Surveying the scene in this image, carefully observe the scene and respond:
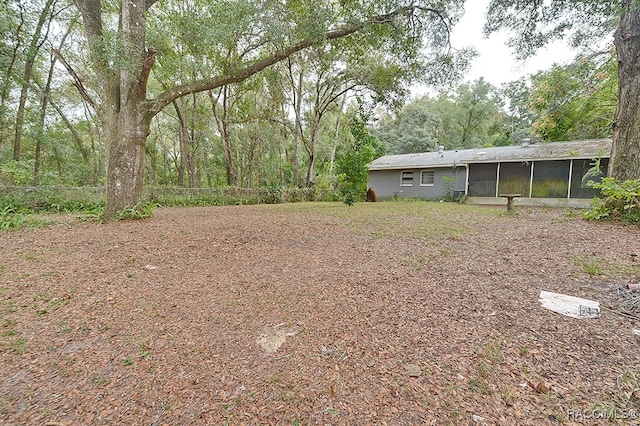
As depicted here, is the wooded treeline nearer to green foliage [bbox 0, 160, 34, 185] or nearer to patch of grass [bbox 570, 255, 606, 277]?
green foliage [bbox 0, 160, 34, 185]

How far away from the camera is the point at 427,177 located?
14.3 m

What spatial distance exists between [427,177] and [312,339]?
46.7 ft

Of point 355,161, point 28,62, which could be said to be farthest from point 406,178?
point 28,62

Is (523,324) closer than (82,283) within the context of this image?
Yes

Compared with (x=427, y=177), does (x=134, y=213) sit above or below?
below

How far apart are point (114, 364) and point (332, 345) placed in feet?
4.66

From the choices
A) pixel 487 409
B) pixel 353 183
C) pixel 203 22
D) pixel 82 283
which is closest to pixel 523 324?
pixel 487 409

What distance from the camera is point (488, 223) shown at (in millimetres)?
6109

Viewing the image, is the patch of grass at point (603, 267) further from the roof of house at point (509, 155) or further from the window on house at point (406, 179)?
the window on house at point (406, 179)

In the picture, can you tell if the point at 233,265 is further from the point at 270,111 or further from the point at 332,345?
the point at 270,111

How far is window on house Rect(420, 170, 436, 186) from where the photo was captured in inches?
558

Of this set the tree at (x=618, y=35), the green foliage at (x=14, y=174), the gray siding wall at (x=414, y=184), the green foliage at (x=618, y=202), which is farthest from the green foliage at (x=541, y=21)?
the green foliage at (x=14, y=174)

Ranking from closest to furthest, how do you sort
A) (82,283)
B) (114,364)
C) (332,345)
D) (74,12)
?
1. (114,364)
2. (332,345)
3. (82,283)
4. (74,12)

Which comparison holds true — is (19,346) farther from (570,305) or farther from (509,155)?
(509,155)
